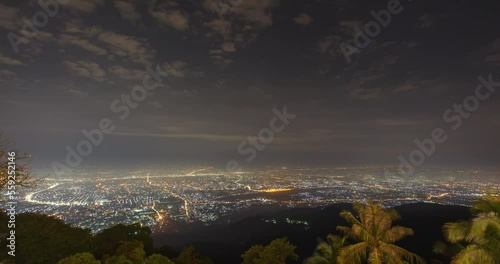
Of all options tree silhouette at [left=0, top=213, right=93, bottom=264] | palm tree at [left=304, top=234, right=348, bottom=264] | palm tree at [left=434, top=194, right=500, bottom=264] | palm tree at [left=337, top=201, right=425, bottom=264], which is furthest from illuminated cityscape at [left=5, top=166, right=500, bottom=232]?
palm tree at [left=434, top=194, right=500, bottom=264]

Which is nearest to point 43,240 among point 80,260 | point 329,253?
point 80,260

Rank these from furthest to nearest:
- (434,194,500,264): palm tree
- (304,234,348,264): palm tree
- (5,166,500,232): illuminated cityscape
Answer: (5,166,500,232): illuminated cityscape → (304,234,348,264): palm tree → (434,194,500,264): palm tree

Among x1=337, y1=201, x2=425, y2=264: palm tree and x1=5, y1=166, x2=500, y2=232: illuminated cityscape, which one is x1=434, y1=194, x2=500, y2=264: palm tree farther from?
x1=5, y1=166, x2=500, y2=232: illuminated cityscape

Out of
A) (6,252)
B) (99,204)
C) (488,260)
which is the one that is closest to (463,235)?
(488,260)

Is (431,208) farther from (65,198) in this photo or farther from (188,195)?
(65,198)

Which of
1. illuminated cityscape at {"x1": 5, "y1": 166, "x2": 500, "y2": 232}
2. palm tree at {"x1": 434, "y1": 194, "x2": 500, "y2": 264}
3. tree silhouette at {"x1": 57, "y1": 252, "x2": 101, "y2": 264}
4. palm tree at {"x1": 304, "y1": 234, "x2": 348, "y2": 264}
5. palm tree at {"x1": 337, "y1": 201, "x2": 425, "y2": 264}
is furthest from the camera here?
illuminated cityscape at {"x1": 5, "y1": 166, "x2": 500, "y2": 232}

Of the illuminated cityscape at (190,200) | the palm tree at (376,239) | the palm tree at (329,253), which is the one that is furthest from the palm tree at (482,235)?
the illuminated cityscape at (190,200)

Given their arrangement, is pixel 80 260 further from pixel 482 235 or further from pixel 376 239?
pixel 482 235

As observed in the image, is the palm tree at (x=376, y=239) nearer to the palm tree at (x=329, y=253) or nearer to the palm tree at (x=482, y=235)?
the palm tree at (x=329, y=253)
